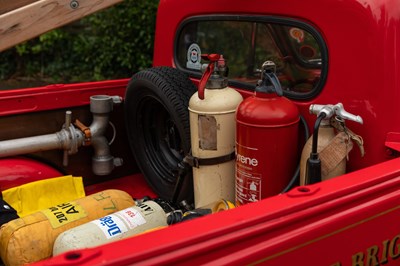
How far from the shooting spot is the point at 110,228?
192 cm

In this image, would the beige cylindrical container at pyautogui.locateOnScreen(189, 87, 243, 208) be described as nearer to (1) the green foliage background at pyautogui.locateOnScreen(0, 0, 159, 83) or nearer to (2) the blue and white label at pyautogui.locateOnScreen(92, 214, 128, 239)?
(2) the blue and white label at pyautogui.locateOnScreen(92, 214, 128, 239)

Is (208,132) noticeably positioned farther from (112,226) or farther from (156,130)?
(156,130)

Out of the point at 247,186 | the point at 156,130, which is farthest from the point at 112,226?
the point at 156,130

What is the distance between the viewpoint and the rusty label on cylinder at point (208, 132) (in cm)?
224

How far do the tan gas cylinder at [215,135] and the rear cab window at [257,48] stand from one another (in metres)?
0.28

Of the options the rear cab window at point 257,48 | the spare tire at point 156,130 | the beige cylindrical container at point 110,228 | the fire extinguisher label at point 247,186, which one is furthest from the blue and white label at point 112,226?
the rear cab window at point 257,48

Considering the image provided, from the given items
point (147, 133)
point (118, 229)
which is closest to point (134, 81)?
point (147, 133)

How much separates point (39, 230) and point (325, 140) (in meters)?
1.15

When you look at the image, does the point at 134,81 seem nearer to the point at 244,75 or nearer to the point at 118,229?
the point at 244,75

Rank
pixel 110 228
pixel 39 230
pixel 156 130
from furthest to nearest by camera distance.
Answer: pixel 156 130 → pixel 39 230 → pixel 110 228

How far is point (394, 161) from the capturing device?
1717mm

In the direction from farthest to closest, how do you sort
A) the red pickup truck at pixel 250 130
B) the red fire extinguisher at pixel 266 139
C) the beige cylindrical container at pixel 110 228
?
the red fire extinguisher at pixel 266 139, the beige cylindrical container at pixel 110 228, the red pickup truck at pixel 250 130

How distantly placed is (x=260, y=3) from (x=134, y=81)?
780 millimetres

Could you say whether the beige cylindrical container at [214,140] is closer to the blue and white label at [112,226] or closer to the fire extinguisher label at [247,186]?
the fire extinguisher label at [247,186]
